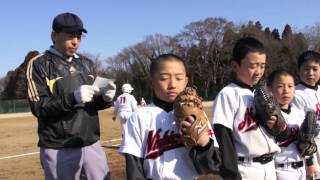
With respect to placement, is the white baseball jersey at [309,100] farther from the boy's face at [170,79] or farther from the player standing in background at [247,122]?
the boy's face at [170,79]

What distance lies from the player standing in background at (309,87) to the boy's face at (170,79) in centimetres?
253

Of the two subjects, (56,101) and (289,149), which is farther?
(289,149)

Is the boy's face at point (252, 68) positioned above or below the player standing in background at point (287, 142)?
above

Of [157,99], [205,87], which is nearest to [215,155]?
[157,99]

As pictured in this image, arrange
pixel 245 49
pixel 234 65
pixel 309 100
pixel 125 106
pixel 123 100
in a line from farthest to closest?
pixel 123 100 → pixel 125 106 → pixel 309 100 → pixel 234 65 → pixel 245 49

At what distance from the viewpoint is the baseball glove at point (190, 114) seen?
287 centimetres

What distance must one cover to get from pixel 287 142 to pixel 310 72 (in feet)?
3.83

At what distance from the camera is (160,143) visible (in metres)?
3.08

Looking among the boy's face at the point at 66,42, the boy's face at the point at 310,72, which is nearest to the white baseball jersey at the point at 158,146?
the boy's face at the point at 66,42

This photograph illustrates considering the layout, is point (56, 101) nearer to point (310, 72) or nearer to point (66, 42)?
point (66, 42)

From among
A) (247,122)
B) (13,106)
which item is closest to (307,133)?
(247,122)

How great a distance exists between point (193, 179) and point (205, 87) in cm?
6734

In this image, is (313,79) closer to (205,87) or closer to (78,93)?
(78,93)

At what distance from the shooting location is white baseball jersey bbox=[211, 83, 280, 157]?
3.76 metres
